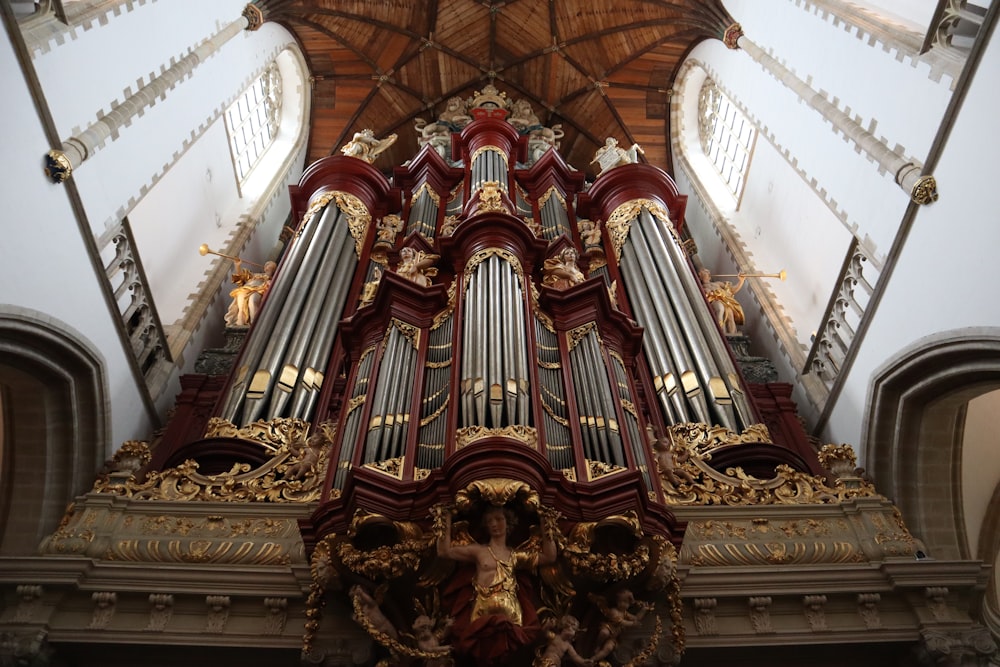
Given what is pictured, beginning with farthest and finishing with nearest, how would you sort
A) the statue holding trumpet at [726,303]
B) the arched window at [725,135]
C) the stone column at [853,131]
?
1. the arched window at [725,135]
2. the statue holding trumpet at [726,303]
3. the stone column at [853,131]

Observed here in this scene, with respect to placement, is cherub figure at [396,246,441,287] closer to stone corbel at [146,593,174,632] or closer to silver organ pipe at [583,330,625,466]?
silver organ pipe at [583,330,625,466]

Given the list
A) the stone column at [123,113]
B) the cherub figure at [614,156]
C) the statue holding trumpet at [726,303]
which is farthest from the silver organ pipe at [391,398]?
the cherub figure at [614,156]

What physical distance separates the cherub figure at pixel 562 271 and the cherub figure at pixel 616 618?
376 cm

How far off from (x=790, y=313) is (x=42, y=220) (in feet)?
28.0

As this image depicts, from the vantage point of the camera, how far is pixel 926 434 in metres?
7.38

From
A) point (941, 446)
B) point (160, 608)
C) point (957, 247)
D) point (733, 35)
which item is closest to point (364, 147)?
point (733, 35)

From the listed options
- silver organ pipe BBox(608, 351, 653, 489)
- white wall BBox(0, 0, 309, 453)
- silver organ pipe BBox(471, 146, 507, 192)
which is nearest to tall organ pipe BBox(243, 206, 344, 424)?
white wall BBox(0, 0, 309, 453)

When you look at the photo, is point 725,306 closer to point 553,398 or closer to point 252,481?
point 553,398

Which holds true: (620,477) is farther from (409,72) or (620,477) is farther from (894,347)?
(409,72)

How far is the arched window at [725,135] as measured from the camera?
13.8m

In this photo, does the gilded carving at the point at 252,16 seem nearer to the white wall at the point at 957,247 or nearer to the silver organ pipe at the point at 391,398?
the silver organ pipe at the point at 391,398


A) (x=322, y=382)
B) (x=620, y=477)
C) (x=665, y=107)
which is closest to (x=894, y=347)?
(x=620, y=477)

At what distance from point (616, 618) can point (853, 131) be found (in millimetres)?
5785

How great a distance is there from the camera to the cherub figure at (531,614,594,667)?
506cm
